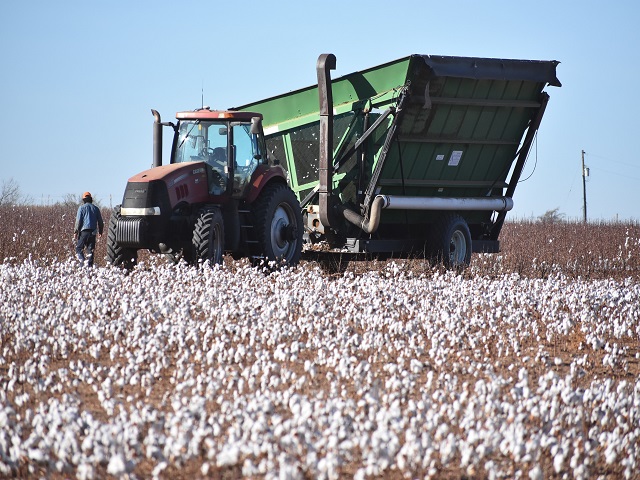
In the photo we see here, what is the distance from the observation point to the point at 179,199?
450 inches

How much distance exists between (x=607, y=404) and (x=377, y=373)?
5.59ft

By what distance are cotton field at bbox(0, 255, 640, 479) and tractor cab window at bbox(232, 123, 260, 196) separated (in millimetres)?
1429

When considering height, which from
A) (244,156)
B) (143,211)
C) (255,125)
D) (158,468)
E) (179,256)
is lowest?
(158,468)

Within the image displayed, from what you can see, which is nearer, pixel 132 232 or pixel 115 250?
pixel 132 232

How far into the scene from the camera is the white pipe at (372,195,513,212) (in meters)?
12.7

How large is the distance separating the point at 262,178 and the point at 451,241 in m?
3.30

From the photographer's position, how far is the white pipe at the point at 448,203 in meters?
12.7

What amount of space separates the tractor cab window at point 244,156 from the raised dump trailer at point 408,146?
957 millimetres

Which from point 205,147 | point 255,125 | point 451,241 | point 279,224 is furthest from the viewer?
point 451,241

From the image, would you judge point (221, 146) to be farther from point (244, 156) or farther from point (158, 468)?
point (158, 468)

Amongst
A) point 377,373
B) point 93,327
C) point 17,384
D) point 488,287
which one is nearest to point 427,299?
point 488,287

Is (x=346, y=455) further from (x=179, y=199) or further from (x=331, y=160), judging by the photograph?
(x=331, y=160)

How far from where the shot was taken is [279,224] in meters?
12.5

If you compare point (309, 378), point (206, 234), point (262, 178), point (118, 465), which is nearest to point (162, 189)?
point (206, 234)
